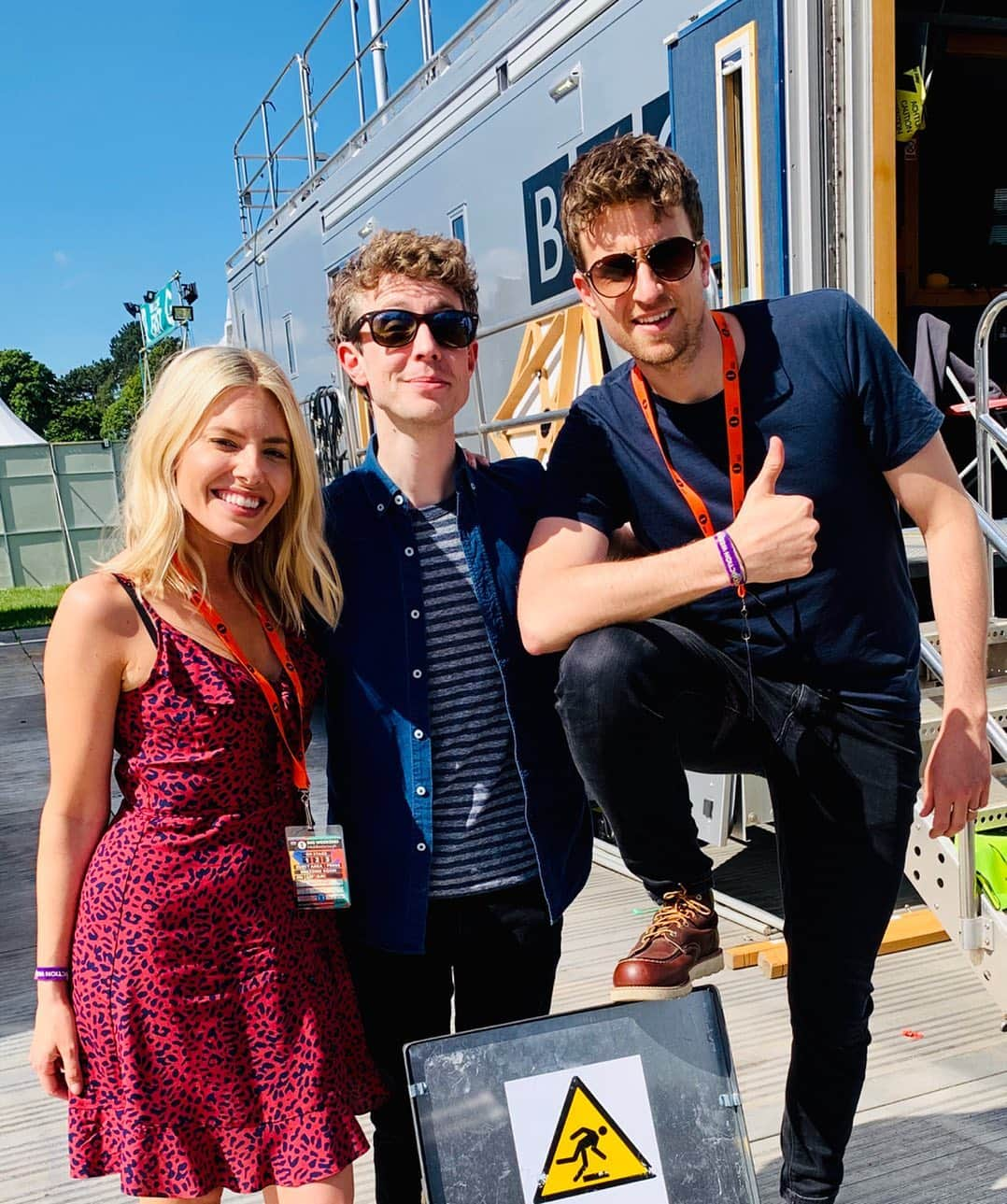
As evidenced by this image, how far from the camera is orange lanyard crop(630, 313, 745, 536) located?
1859mm

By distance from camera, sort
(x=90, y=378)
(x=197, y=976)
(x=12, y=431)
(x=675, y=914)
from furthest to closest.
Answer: (x=90, y=378)
(x=12, y=431)
(x=675, y=914)
(x=197, y=976)

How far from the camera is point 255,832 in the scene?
1712mm

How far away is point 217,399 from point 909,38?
171 inches

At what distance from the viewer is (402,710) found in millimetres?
1861

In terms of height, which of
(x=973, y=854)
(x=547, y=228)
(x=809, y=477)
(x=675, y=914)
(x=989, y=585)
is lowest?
(x=973, y=854)

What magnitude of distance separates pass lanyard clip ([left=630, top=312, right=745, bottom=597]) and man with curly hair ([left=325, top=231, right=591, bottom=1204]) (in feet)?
1.02

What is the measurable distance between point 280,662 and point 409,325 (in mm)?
593

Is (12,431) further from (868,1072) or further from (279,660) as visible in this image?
(279,660)

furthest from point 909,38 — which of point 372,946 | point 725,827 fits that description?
point 372,946

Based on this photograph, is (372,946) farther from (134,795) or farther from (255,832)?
(134,795)

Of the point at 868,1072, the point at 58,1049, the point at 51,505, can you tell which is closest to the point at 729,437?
the point at 58,1049

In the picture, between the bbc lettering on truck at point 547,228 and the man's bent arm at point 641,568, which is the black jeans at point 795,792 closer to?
the man's bent arm at point 641,568

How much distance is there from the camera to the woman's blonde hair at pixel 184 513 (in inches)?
68.1

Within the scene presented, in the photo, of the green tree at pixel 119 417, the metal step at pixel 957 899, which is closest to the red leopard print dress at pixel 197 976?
the metal step at pixel 957 899
